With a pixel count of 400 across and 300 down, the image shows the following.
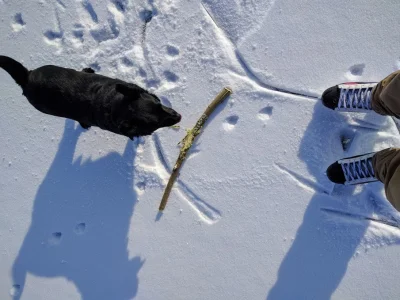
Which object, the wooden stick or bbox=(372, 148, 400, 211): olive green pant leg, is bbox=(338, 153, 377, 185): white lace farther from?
the wooden stick

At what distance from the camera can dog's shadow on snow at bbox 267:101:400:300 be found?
97.4 inches

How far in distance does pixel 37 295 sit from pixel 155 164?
1434 mm

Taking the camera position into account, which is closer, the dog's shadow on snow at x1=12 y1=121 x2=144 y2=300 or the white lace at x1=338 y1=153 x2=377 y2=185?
the white lace at x1=338 y1=153 x2=377 y2=185

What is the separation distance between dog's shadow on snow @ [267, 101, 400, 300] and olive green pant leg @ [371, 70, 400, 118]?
0.29m

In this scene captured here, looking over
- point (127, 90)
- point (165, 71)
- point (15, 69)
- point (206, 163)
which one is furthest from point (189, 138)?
point (15, 69)

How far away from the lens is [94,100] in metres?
2.22

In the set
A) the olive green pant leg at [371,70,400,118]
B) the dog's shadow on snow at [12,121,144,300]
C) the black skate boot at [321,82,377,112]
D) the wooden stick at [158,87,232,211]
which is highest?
the olive green pant leg at [371,70,400,118]

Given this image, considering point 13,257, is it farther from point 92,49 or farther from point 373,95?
point 373,95

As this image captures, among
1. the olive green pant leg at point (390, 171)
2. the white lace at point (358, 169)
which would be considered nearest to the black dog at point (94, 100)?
the white lace at point (358, 169)

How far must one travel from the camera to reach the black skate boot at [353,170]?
2.27 m

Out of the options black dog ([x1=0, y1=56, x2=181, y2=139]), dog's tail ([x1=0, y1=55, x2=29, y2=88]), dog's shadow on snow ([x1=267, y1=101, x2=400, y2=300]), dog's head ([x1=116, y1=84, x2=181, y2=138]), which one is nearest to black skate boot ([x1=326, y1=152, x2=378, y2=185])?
dog's shadow on snow ([x1=267, y1=101, x2=400, y2=300])

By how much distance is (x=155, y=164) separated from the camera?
8.91ft

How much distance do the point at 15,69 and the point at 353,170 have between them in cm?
220

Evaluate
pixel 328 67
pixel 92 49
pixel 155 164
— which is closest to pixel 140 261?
pixel 155 164
